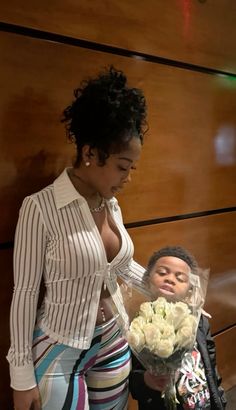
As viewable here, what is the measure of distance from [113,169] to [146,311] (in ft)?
1.58

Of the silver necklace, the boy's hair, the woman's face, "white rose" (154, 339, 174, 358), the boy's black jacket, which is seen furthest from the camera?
the boy's hair

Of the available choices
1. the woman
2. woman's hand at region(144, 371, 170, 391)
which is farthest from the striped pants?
woman's hand at region(144, 371, 170, 391)

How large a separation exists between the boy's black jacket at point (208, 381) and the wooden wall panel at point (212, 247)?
489mm

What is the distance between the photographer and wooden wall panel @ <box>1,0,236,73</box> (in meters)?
1.59

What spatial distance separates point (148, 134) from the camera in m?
2.12

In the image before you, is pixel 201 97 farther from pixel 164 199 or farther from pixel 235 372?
pixel 235 372

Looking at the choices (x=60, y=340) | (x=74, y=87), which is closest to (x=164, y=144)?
(x=74, y=87)

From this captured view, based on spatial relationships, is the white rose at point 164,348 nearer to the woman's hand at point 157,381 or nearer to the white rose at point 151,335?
the white rose at point 151,335

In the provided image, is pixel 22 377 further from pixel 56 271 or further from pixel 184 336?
pixel 184 336

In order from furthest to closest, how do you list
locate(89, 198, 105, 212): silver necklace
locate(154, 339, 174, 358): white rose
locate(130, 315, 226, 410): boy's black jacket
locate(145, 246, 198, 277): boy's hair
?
locate(145, 246, 198, 277): boy's hair
locate(130, 315, 226, 410): boy's black jacket
locate(89, 198, 105, 212): silver necklace
locate(154, 339, 174, 358): white rose

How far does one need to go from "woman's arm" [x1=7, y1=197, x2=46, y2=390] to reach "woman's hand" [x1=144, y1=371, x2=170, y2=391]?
15.5 inches

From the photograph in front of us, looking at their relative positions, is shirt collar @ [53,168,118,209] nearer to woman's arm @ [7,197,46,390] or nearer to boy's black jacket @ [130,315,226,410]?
woman's arm @ [7,197,46,390]

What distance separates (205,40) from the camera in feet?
7.86

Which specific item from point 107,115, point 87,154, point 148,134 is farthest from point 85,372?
point 148,134
